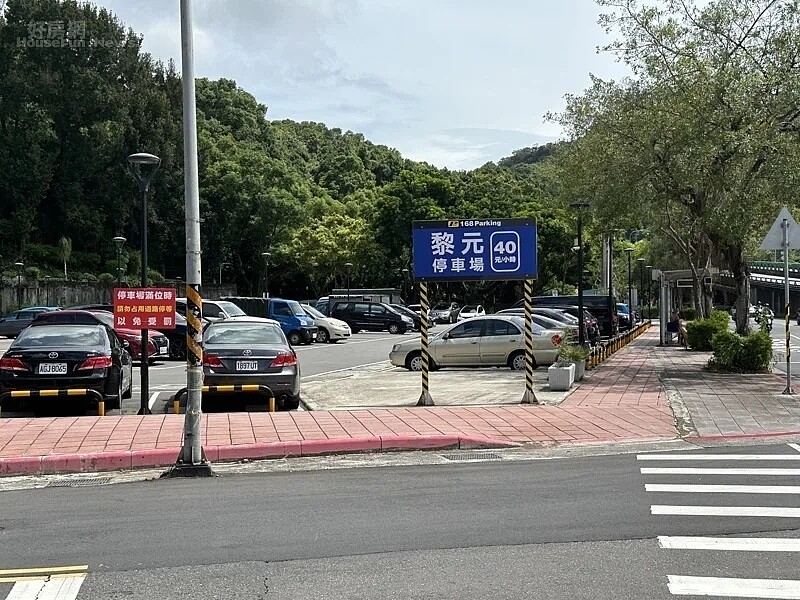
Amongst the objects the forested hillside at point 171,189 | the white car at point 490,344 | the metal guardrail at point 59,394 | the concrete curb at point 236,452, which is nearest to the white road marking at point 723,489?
the concrete curb at point 236,452

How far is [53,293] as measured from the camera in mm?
50531

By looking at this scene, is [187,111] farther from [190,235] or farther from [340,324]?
[340,324]

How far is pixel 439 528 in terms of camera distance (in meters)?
7.02

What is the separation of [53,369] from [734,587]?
34.4ft

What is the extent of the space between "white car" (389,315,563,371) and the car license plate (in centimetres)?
1047

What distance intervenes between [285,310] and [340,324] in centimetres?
326

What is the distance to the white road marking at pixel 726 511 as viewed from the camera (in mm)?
7285

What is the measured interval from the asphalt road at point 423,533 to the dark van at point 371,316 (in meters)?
37.6

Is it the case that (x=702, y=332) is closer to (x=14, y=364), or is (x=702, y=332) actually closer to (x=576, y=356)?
(x=576, y=356)

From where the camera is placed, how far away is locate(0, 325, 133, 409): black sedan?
43.3 feet

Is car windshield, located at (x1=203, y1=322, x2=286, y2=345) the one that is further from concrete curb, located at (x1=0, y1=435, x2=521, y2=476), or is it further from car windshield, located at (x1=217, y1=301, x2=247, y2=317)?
car windshield, located at (x1=217, y1=301, x2=247, y2=317)

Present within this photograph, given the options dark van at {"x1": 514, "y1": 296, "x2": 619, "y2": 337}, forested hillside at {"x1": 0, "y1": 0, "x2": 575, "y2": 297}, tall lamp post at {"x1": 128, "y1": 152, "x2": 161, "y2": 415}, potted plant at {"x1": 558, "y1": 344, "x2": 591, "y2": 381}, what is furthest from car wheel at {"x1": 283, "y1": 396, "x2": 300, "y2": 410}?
forested hillside at {"x1": 0, "y1": 0, "x2": 575, "y2": 297}

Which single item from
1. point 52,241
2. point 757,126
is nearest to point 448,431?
point 757,126

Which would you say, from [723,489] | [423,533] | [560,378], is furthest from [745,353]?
[423,533]
